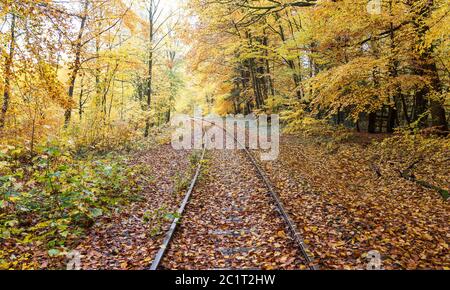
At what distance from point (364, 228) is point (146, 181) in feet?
23.0

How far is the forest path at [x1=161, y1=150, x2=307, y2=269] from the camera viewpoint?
4926 mm

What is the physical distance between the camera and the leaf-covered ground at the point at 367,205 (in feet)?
16.7

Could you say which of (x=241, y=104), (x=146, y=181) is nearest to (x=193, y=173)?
(x=146, y=181)

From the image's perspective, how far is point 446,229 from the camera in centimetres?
600

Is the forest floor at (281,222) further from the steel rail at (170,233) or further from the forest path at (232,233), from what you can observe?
the steel rail at (170,233)

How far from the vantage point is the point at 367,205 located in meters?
7.41

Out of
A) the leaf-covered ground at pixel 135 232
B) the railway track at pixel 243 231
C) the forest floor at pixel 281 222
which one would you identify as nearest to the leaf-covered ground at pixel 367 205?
the forest floor at pixel 281 222

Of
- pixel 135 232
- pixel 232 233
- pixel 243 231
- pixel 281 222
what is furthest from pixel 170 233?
pixel 281 222

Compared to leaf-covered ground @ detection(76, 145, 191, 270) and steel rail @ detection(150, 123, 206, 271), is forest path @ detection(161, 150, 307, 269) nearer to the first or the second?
steel rail @ detection(150, 123, 206, 271)

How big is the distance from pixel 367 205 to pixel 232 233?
3707 mm

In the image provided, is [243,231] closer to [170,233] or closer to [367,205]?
[170,233]

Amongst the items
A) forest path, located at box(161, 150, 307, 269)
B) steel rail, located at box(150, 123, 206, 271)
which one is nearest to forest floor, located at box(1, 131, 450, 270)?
forest path, located at box(161, 150, 307, 269)

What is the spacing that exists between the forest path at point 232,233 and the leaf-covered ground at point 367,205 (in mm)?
547

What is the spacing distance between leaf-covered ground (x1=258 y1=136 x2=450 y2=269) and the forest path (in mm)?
547
